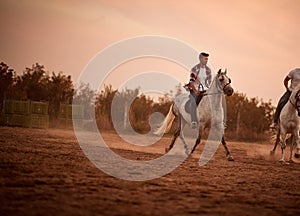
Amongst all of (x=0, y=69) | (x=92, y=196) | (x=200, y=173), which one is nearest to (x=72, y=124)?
(x=0, y=69)

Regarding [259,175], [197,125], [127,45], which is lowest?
[259,175]

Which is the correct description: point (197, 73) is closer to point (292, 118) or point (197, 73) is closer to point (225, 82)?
point (225, 82)

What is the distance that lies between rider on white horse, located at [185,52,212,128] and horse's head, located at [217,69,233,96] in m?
0.77

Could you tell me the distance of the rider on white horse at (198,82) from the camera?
37.6 feet

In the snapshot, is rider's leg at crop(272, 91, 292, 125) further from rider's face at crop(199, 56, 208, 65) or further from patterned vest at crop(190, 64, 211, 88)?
rider's face at crop(199, 56, 208, 65)

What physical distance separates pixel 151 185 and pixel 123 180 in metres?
0.49

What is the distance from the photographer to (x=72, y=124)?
93.9 ft

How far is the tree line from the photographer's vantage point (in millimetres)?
31219

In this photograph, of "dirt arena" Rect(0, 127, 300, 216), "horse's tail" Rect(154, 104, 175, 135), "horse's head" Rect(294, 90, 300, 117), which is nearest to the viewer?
"dirt arena" Rect(0, 127, 300, 216)

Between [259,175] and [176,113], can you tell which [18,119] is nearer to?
[176,113]

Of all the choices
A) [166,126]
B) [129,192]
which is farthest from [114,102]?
[129,192]

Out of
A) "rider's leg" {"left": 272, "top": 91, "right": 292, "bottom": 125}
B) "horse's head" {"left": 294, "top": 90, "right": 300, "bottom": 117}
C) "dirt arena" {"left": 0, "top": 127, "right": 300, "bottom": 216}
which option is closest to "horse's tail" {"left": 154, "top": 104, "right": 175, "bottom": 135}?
"rider's leg" {"left": 272, "top": 91, "right": 292, "bottom": 125}

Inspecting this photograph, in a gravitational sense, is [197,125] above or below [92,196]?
above

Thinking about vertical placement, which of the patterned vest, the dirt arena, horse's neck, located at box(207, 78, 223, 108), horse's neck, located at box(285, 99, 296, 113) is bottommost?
the dirt arena
